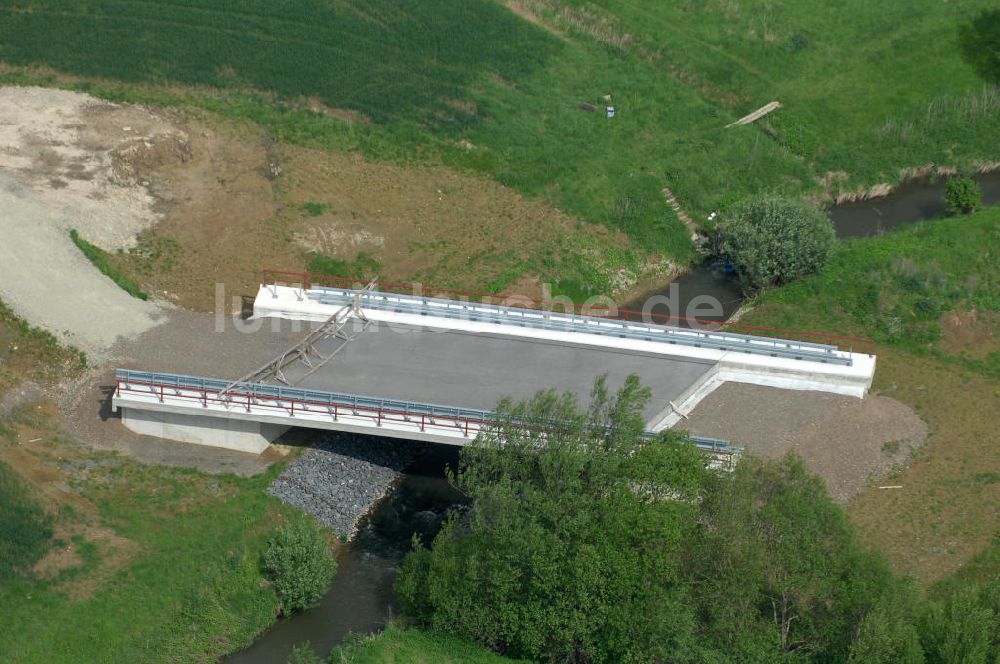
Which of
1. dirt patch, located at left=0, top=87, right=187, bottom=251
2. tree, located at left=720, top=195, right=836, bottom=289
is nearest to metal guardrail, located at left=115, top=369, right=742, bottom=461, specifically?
dirt patch, located at left=0, top=87, right=187, bottom=251

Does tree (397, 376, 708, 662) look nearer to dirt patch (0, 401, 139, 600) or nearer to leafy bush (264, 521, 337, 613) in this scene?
leafy bush (264, 521, 337, 613)

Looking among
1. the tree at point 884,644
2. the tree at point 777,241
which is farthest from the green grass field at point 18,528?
the tree at point 777,241

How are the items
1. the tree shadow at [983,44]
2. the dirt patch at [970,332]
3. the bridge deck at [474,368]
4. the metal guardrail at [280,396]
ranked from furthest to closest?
the tree shadow at [983,44]
the dirt patch at [970,332]
the bridge deck at [474,368]
the metal guardrail at [280,396]

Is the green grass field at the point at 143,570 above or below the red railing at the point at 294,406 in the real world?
below

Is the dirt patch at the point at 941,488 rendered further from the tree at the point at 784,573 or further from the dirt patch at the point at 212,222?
the dirt patch at the point at 212,222

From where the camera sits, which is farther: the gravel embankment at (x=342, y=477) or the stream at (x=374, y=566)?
the gravel embankment at (x=342, y=477)

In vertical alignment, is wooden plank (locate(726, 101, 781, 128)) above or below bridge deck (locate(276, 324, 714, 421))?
above
